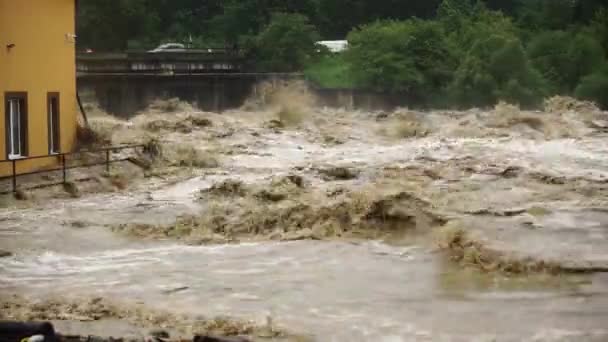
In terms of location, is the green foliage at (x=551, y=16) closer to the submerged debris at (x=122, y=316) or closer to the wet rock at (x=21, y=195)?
the wet rock at (x=21, y=195)

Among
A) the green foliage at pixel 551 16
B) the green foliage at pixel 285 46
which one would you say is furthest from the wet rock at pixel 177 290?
the green foliage at pixel 551 16

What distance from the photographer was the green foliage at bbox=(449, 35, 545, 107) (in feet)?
175

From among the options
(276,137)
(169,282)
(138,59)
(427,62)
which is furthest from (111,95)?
(169,282)

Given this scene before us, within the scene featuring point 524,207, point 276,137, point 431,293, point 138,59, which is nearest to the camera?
point 431,293

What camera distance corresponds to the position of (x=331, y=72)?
58594 millimetres

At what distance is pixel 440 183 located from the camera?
23.9 metres

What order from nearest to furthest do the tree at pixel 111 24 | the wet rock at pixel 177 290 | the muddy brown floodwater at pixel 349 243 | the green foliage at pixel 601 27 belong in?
the muddy brown floodwater at pixel 349 243
the wet rock at pixel 177 290
the green foliage at pixel 601 27
the tree at pixel 111 24

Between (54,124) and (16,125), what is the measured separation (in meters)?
2.09

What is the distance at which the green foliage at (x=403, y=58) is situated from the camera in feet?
183

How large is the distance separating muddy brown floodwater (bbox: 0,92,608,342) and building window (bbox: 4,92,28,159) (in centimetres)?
184

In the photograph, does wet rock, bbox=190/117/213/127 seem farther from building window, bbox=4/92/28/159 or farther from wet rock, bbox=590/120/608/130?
wet rock, bbox=590/120/608/130

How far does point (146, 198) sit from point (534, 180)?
857cm

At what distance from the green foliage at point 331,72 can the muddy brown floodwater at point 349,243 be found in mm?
24749

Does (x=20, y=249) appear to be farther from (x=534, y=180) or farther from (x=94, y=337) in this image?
(x=534, y=180)
